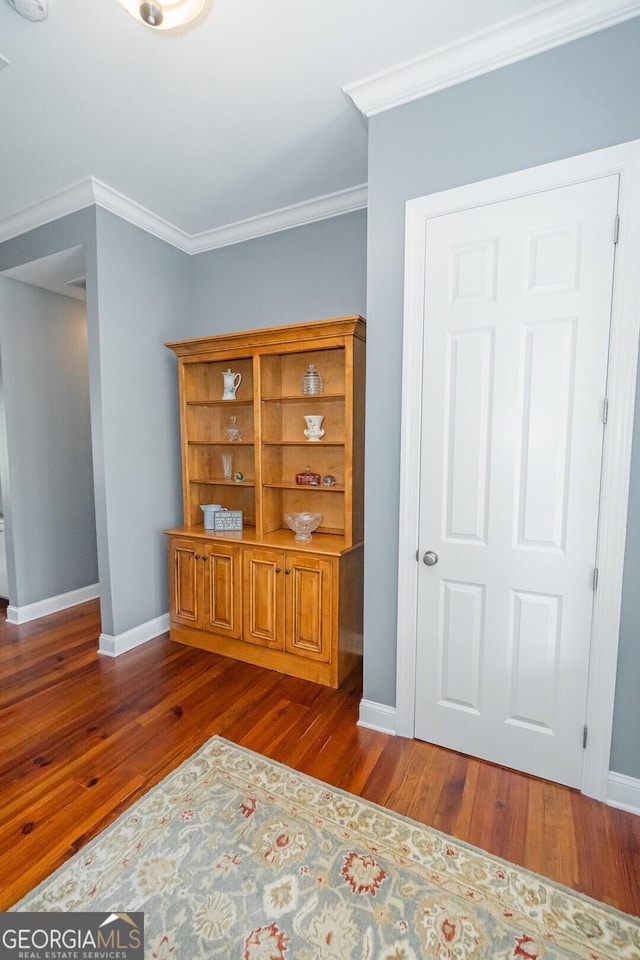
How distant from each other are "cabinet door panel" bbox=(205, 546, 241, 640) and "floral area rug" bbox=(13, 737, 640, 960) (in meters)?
1.22

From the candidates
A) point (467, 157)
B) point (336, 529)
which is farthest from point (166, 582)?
point (467, 157)

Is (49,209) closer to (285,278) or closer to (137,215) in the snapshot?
(137,215)

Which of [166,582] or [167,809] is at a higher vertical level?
[166,582]

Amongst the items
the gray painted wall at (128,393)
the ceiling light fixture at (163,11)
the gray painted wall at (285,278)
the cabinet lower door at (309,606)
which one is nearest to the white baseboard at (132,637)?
the gray painted wall at (128,393)

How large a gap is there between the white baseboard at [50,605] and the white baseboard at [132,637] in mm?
875

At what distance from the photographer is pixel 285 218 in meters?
3.04

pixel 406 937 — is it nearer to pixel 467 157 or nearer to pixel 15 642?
pixel 467 157

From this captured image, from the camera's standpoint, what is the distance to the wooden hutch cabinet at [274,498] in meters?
2.58

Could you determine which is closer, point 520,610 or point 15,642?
point 520,610

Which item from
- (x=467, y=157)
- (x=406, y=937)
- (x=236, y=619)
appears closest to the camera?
(x=406, y=937)

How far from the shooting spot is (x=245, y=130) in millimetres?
2240

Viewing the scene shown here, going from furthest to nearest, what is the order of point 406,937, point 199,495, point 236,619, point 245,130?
point 199,495 < point 236,619 < point 245,130 < point 406,937

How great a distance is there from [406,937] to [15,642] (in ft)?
10.1

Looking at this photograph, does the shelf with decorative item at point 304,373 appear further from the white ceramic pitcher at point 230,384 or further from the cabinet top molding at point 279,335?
the white ceramic pitcher at point 230,384
